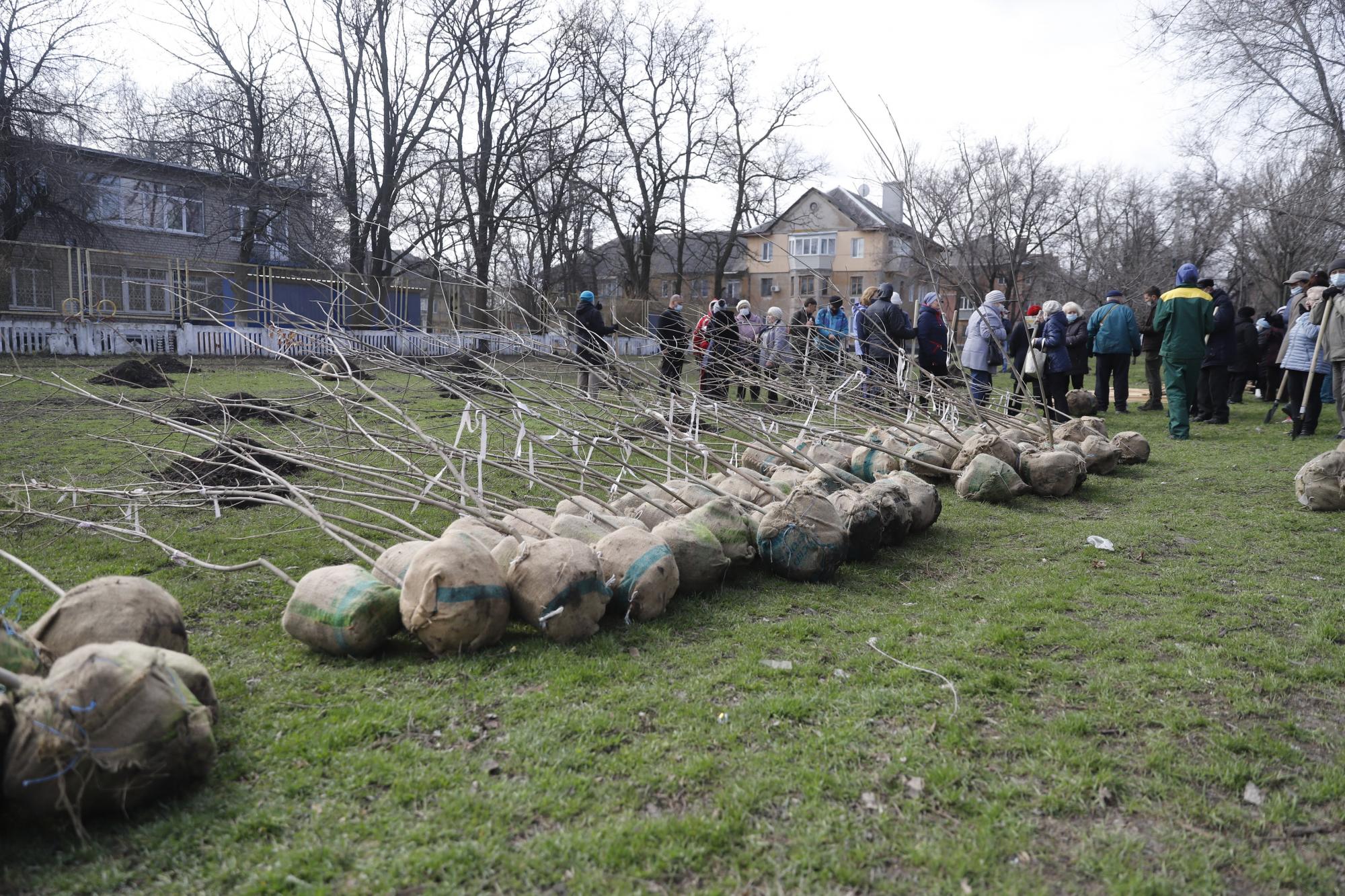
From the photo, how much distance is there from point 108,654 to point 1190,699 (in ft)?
12.3

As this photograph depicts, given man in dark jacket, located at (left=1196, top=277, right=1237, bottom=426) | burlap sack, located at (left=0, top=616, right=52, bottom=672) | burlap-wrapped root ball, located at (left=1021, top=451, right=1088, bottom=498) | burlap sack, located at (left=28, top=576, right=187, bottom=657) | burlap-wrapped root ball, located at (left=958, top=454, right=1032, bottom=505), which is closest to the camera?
burlap sack, located at (left=0, top=616, right=52, bottom=672)

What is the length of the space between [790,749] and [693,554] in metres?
1.60

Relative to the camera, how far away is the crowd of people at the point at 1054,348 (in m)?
8.56

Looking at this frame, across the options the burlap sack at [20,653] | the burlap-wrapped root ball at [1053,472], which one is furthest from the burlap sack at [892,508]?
the burlap sack at [20,653]

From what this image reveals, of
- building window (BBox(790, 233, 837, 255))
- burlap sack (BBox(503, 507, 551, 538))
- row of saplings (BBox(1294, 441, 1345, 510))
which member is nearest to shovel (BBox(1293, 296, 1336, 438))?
row of saplings (BBox(1294, 441, 1345, 510))

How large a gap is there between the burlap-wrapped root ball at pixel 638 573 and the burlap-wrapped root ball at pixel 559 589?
0.59ft

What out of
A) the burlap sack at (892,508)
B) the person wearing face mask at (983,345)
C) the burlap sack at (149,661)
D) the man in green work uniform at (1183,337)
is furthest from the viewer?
the person wearing face mask at (983,345)

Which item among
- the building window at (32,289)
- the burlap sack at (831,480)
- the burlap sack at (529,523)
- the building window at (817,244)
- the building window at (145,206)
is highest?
the building window at (817,244)

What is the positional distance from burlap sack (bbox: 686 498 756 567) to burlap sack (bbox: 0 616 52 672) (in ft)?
9.45

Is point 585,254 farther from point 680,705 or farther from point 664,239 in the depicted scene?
point 680,705

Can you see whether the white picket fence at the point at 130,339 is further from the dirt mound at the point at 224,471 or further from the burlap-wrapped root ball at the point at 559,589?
the burlap-wrapped root ball at the point at 559,589

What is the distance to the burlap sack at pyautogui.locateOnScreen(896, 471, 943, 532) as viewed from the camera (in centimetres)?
555

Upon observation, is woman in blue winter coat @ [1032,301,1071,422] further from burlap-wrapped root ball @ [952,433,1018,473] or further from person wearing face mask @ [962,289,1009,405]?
burlap-wrapped root ball @ [952,433,1018,473]

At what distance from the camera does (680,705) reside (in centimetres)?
312
